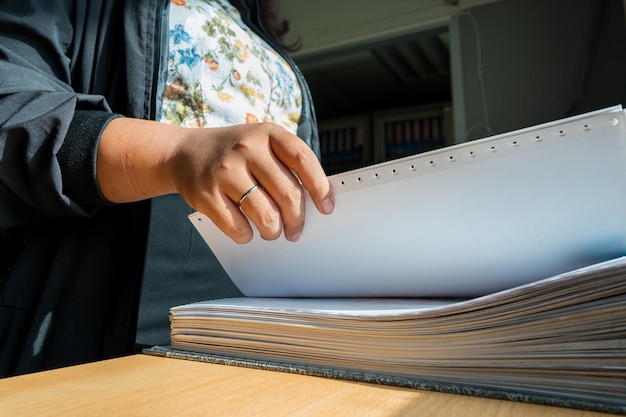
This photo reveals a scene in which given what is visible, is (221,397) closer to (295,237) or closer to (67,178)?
(295,237)

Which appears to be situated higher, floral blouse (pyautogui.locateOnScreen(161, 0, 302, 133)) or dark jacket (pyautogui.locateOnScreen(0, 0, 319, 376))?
floral blouse (pyautogui.locateOnScreen(161, 0, 302, 133))

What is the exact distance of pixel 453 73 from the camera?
2.36m

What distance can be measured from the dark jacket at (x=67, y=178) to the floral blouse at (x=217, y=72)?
0.04 m

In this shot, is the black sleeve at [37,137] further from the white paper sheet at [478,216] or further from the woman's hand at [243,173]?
the white paper sheet at [478,216]

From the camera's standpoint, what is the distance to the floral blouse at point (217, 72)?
740 mm

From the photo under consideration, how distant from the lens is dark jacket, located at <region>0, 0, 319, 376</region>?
1.56ft

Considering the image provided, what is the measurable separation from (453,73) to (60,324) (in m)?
2.24

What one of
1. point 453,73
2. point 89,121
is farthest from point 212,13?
point 453,73

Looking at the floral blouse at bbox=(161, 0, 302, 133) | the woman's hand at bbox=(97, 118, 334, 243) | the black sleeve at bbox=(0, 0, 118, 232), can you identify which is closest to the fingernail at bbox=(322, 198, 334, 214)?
the woman's hand at bbox=(97, 118, 334, 243)

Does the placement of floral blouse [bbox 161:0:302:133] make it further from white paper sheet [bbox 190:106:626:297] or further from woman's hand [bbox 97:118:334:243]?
white paper sheet [bbox 190:106:626:297]

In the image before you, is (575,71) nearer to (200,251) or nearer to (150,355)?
(200,251)

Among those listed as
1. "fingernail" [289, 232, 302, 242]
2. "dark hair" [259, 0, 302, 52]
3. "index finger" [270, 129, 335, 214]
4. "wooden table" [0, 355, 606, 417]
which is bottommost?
"wooden table" [0, 355, 606, 417]

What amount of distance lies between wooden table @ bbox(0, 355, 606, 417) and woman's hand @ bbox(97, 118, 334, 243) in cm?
14

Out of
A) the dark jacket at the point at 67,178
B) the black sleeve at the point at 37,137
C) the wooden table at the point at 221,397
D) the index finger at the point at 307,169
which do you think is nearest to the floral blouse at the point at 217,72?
the dark jacket at the point at 67,178
